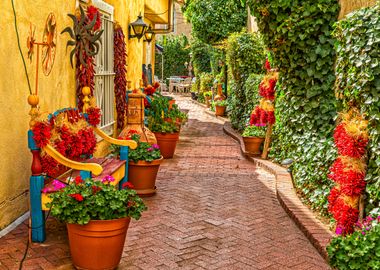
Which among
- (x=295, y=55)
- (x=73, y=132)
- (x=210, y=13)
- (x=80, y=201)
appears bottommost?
(x=80, y=201)

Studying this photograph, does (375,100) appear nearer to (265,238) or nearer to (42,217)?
(265,238)

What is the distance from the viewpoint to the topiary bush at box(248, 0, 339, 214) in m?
6.46

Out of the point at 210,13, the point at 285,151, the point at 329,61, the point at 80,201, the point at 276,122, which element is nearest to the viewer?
the point at 80,201

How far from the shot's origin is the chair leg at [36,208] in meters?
4.33

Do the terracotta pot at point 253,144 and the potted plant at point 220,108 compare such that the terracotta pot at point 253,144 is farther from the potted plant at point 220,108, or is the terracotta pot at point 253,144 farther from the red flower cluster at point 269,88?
the potted plant at point 220,108

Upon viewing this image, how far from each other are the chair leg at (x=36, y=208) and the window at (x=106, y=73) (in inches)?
129

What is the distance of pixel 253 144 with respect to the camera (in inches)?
390

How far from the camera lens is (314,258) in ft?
14.8

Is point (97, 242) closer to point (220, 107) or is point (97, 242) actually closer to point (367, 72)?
point (367, 72)

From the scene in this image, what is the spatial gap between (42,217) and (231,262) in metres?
1.83

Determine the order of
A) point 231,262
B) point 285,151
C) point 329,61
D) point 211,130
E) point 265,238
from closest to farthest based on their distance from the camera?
point 231,262 → point 265,238 → point 329,61 → point 285,151 → point 211,130

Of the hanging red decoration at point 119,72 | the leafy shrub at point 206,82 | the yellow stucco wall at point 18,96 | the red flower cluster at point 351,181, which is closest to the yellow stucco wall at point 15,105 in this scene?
the yellow stucco wall at point 18,96

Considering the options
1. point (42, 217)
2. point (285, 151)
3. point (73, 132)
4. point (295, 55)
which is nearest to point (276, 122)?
point (285, 151)

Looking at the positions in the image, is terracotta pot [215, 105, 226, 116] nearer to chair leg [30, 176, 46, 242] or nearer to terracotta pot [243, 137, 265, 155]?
terracotta pot [243, 137, 265, 155]
